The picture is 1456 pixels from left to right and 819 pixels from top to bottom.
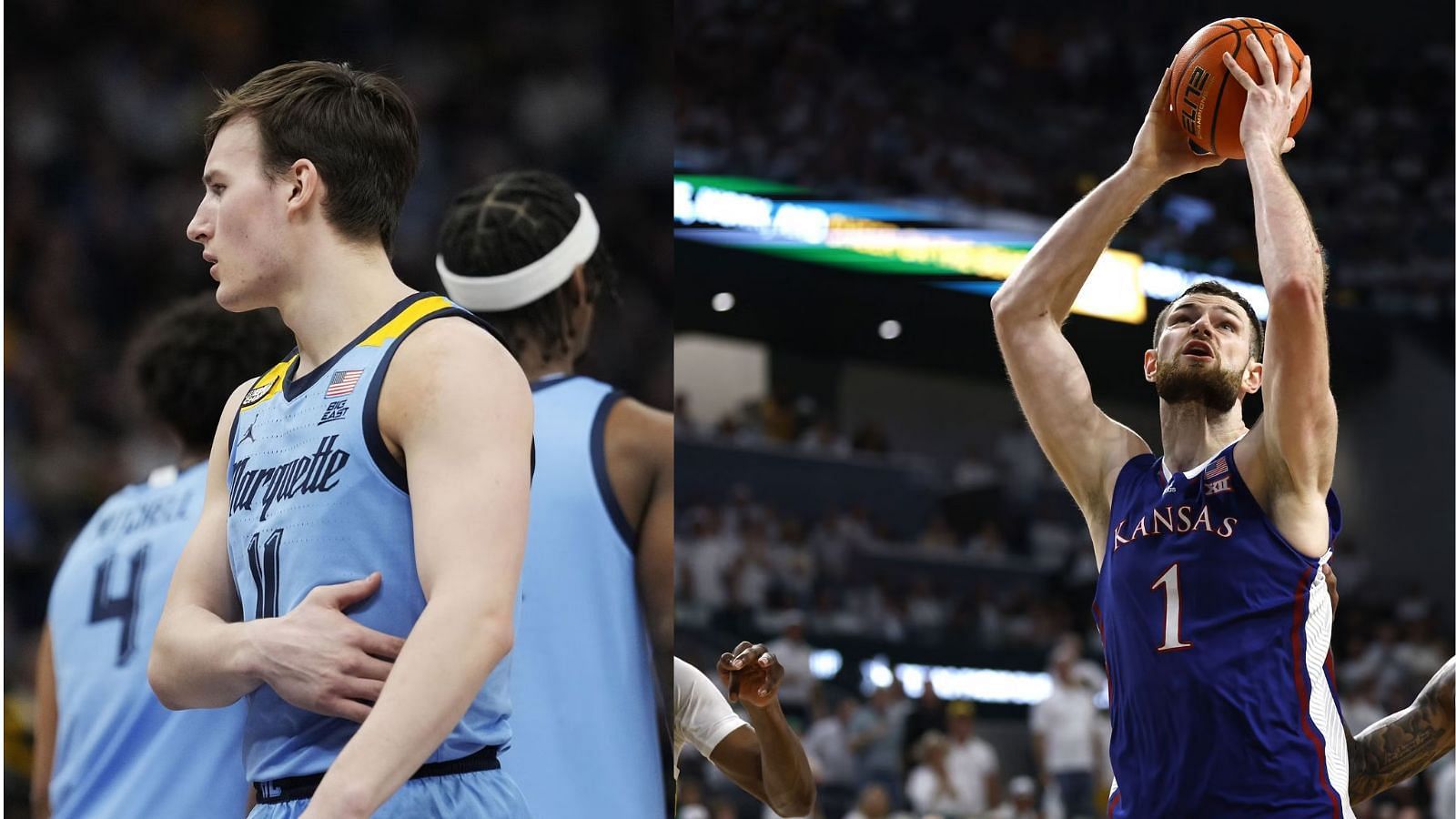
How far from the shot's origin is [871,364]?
21172 millimetres

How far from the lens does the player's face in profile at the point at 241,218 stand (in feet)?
7.03

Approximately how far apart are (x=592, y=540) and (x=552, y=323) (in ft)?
1.72

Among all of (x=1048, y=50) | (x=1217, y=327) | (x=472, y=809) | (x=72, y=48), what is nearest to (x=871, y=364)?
(x=1048, y=50)

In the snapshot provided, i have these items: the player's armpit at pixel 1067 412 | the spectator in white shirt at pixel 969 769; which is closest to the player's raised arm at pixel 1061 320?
the player's armpit at pixel 1067 412

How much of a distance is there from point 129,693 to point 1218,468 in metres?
2.44

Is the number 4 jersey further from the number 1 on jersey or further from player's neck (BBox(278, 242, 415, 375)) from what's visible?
player's neck (BBox(278, 242, 415, 375))

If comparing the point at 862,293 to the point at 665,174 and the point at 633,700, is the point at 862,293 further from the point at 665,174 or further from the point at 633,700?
the point at 633,700

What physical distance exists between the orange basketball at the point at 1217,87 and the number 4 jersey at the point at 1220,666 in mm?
662

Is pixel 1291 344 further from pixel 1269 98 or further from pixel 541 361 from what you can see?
pixel 541 361

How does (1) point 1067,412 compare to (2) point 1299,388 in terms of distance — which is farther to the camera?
(1) point 1067,412

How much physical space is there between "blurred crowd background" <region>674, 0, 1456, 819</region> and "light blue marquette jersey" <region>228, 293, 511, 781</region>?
11226mm

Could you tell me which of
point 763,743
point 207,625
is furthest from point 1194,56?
point 207,625

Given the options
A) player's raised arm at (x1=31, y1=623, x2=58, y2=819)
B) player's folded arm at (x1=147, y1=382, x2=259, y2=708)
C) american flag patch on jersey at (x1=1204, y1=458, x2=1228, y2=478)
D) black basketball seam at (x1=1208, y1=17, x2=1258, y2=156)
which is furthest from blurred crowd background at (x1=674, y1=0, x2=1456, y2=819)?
player's folded arm at (x1=147, y1=382, x2=259, y2=708)

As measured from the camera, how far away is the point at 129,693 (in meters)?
3.51
